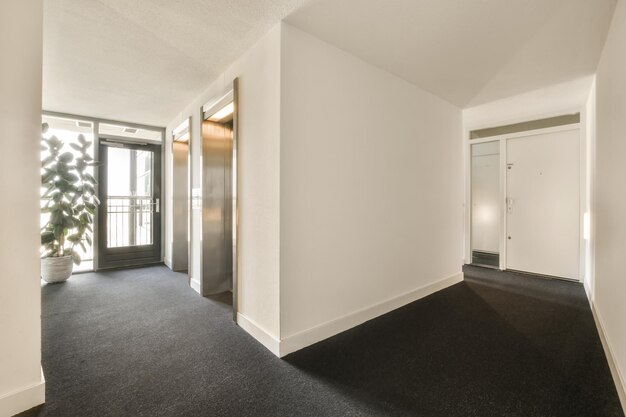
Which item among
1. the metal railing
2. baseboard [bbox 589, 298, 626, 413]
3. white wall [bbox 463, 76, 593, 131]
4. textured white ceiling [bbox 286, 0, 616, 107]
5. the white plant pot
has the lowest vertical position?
baseboard [bbox 589, 298, 626, 413]

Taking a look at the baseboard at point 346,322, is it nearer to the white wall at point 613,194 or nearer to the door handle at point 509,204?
the white wall at point 613,194

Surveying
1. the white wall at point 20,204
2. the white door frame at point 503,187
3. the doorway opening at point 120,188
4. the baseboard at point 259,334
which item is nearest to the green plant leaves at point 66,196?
the doorway opening at point 120,188

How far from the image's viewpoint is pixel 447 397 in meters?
1.67

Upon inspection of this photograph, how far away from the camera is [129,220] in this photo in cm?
517

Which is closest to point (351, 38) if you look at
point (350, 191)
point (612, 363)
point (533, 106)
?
point (350, 191)

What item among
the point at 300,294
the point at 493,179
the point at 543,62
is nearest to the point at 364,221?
the point at 300,294

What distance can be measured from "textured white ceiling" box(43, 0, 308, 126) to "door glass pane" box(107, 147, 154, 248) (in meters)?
1.31

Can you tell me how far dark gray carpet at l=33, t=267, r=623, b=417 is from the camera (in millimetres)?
1598

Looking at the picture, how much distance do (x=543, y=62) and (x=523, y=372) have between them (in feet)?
10.0

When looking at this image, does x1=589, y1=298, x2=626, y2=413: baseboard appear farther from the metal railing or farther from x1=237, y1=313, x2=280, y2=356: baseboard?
the metal railing

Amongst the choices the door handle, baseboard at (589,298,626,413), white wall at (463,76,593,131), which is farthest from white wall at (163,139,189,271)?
the door handle

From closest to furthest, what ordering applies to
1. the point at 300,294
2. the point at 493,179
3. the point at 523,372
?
the point at 523,372 < the point at 300,294 < the point at 493,179

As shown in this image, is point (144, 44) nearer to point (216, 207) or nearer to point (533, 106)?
point (216, 207)

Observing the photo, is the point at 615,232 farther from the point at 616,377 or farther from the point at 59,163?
the point at 59,163
